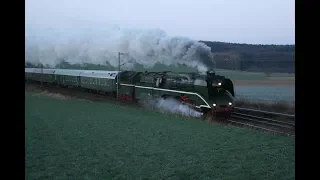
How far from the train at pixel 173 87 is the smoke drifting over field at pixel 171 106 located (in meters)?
0.16

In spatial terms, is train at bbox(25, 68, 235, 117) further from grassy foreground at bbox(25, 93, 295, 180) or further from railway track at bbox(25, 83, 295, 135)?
grassy foreground at bbox(25, 93, 295, 180)

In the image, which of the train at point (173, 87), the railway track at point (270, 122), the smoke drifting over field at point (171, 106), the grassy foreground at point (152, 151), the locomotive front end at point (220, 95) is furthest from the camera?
the smoke drifting over field at point (171, 106)

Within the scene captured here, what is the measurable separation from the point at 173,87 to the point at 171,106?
2.40 ft

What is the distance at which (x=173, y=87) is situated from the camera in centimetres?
1274

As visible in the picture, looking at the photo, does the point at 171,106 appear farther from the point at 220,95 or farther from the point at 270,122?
the point at 270,122

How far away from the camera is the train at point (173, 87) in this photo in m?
11.4

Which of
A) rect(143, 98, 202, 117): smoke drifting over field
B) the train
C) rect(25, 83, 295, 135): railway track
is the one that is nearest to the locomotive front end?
the train

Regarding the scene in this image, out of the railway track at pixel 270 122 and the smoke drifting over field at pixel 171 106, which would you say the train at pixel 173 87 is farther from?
the railway track at pixel 270 122

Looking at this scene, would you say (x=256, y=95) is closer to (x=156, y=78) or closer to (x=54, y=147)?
(x=156, y=78)

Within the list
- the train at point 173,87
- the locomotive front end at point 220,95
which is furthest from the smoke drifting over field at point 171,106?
the locomotive front end at point 220,95

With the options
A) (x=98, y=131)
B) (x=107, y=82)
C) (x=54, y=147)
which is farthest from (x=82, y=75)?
Result: (x=54, y=147)

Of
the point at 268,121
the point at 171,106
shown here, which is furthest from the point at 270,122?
the point at 171,106
